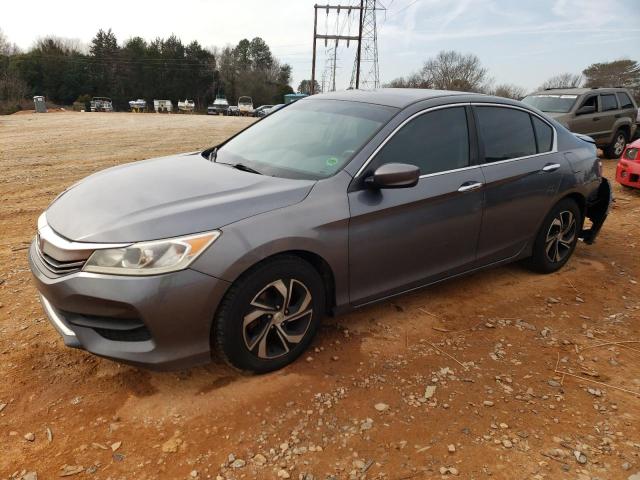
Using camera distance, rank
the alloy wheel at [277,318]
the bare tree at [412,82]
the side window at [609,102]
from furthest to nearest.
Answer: the bare tree at [412,82] → the side window at [609,102] → the alloy wheel at [277,318]

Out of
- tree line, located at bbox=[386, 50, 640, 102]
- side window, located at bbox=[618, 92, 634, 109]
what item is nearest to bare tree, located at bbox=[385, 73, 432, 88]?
tree line, located at bbox=[386, 50, 640, 102]

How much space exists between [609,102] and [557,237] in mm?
9464

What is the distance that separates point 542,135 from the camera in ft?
13.8

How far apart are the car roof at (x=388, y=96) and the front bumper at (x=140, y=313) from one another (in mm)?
1883

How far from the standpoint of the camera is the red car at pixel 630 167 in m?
7.71

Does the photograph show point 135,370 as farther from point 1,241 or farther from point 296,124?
point 1,241

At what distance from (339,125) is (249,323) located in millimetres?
1591

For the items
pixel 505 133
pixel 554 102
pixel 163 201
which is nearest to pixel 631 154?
pixel 554 102

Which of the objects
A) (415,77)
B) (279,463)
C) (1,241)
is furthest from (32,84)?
(279,463)

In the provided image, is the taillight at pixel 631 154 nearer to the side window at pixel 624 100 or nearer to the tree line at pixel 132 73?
the side window at pixel 624 100

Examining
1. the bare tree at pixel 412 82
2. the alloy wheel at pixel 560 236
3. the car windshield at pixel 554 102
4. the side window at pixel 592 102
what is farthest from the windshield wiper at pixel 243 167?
the bare tree at pixel 412 82

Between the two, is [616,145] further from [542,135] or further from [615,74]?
[615,74]

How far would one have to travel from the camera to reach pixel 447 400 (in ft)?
8.85

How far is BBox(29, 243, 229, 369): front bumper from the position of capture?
2291 millimetres
